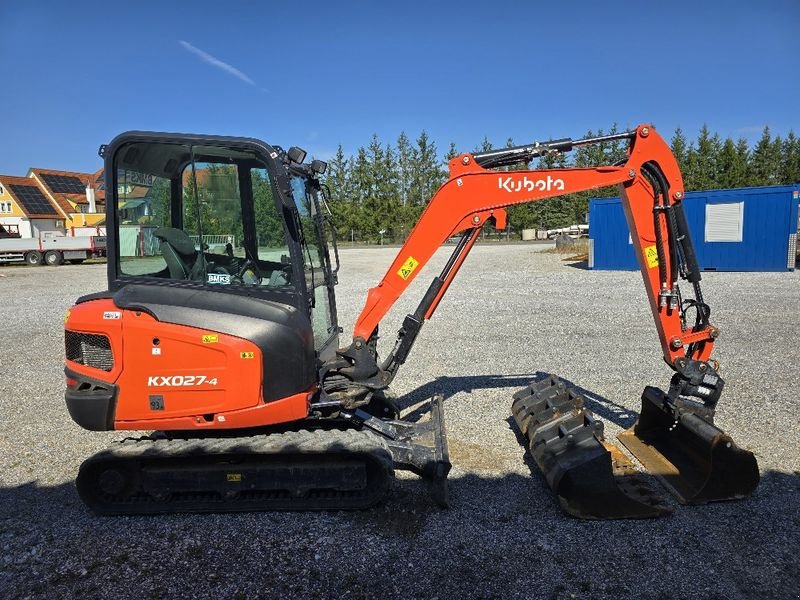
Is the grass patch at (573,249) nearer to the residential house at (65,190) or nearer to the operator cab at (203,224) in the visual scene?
the operator cab at (203,224)

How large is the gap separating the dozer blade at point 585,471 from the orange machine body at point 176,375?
6.73 ft

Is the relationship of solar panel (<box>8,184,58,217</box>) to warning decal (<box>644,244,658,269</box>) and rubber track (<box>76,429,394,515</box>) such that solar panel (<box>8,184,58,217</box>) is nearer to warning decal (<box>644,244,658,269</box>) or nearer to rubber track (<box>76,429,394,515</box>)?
rubber track (<box>76,429,394,515</box>)

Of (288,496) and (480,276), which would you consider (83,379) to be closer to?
(288,496)

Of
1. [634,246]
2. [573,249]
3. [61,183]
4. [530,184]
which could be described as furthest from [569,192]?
[61,183]

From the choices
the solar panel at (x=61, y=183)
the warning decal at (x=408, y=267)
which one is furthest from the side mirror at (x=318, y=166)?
the solar panel at (x=61, y=183)

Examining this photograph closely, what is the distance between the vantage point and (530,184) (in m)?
4.75

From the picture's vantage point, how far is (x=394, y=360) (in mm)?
4984

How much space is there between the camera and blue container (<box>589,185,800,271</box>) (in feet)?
64.6

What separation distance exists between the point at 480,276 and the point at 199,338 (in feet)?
58.5

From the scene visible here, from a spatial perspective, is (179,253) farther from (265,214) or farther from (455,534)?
(455,534)

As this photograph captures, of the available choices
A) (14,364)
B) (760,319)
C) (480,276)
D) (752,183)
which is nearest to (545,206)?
(752,183)

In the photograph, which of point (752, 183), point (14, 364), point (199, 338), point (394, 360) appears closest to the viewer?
point (199, 338)

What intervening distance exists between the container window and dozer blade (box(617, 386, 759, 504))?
1789 cm

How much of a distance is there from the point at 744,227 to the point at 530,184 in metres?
19.1
